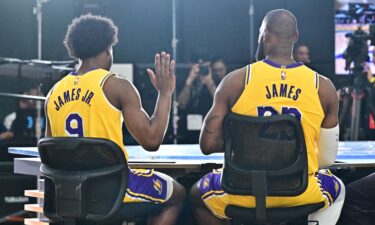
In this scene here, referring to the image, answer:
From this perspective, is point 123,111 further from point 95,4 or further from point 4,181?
point 95,4

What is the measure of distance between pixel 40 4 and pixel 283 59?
4809mm

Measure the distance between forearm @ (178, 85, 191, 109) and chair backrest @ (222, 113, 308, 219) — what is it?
436cm

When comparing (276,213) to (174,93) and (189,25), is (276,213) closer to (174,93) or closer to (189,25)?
(174,93)

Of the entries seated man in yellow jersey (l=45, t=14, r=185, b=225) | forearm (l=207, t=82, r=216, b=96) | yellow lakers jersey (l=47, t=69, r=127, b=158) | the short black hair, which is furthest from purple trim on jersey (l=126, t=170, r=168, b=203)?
forearm (l=207, t=82, r=216, b=96)

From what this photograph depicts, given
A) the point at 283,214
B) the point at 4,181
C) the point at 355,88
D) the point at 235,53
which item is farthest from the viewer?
the point at 235,53

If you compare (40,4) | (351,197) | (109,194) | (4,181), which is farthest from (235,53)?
(109,194)

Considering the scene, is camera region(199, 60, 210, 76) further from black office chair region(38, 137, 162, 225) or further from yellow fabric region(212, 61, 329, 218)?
black office chair region(38, 137, 162, 225)

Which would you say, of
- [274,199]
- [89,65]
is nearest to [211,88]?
[89,65]

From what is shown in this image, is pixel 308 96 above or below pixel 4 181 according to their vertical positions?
above

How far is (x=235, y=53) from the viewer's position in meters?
7.65

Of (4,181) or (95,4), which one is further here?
(95,4)

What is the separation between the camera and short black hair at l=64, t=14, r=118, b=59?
9.12 feet

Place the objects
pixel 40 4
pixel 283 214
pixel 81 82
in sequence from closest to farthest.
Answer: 1. pixel 283 214
2. pixel 81 82
3. pixel 40 4

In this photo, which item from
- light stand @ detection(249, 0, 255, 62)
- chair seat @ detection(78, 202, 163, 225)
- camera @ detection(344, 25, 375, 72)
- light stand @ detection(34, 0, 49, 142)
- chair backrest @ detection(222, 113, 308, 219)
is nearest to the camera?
chair backrest @ detection(222, 113, 308, 219)
